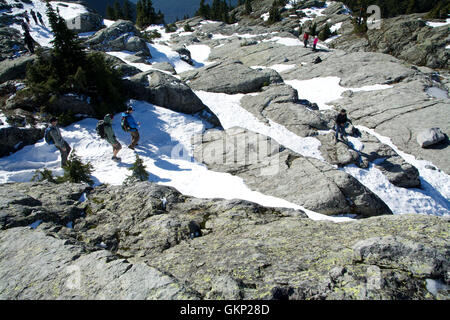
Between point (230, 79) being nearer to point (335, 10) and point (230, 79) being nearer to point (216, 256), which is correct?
point (216, 256)

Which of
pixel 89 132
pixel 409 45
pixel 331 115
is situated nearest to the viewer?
pixel 89 132

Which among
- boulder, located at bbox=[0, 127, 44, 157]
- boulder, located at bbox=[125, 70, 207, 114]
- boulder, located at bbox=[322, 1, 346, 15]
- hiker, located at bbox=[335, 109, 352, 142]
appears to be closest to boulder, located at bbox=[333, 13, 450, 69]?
boulder, located at bbox=[322, 1, 346, 15]

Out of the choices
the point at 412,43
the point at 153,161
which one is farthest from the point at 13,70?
the point at 412,43

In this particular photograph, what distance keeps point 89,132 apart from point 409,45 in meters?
53.3

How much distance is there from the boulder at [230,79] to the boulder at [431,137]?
12590mm

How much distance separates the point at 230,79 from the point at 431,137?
16858mm

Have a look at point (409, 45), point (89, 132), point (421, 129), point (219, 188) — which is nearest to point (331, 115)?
point (421, 129)

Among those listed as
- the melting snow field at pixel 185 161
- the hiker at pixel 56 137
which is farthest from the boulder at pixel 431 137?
the hiker at pixel 56 137

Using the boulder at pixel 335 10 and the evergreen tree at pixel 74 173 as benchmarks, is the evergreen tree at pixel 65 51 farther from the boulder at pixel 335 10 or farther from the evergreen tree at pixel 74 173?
the boulder at pixel 335 10

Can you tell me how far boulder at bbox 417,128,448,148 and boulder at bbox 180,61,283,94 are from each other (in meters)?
12.6

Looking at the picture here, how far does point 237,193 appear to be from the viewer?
9969 millimetres

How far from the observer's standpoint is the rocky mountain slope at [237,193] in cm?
370
